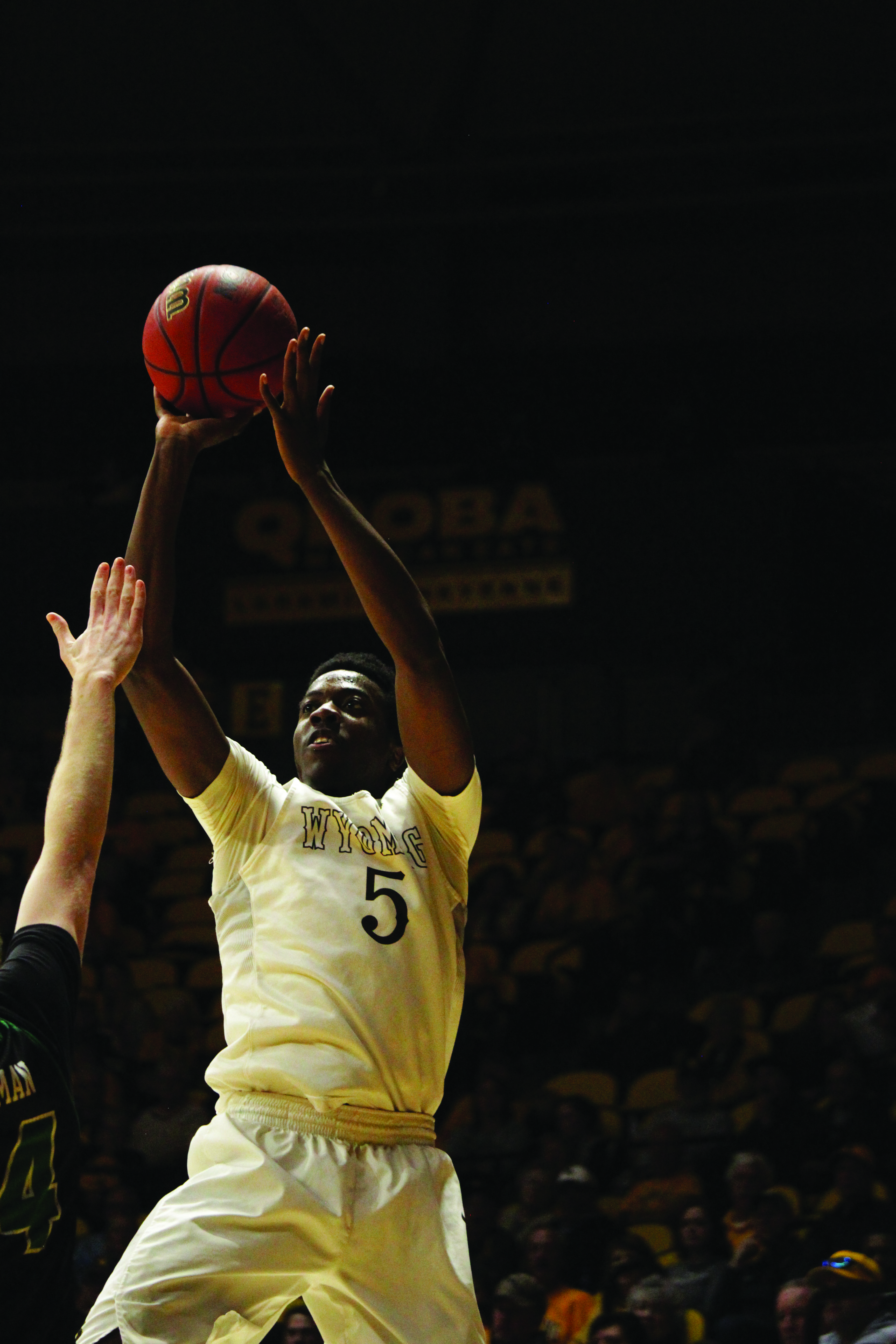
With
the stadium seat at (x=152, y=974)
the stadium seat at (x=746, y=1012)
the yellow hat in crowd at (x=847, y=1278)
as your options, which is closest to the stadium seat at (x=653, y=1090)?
the stadium seat at (x=746, y=1012)

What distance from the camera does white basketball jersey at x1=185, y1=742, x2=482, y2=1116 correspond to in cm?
372

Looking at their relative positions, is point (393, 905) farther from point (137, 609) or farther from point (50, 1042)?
point (50, 1042)

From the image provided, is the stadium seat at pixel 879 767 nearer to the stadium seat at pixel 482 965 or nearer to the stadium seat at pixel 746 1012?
the stadium seat at pixel 746 1012

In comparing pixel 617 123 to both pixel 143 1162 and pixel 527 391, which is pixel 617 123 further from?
pixel 143 1162

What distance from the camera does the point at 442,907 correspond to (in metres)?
4.05

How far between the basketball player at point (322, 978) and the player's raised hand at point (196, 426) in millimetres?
11

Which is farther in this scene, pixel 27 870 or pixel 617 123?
pixel 27 870

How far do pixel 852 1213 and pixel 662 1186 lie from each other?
1173mm

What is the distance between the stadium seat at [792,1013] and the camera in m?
10.0

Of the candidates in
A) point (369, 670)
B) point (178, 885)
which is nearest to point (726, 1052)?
point (178, 885)

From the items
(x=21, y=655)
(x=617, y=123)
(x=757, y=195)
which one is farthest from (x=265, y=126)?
(x=21, y=655)

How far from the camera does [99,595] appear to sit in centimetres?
282

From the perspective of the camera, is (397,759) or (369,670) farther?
(397,759)

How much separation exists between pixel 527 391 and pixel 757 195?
7.11 feet
